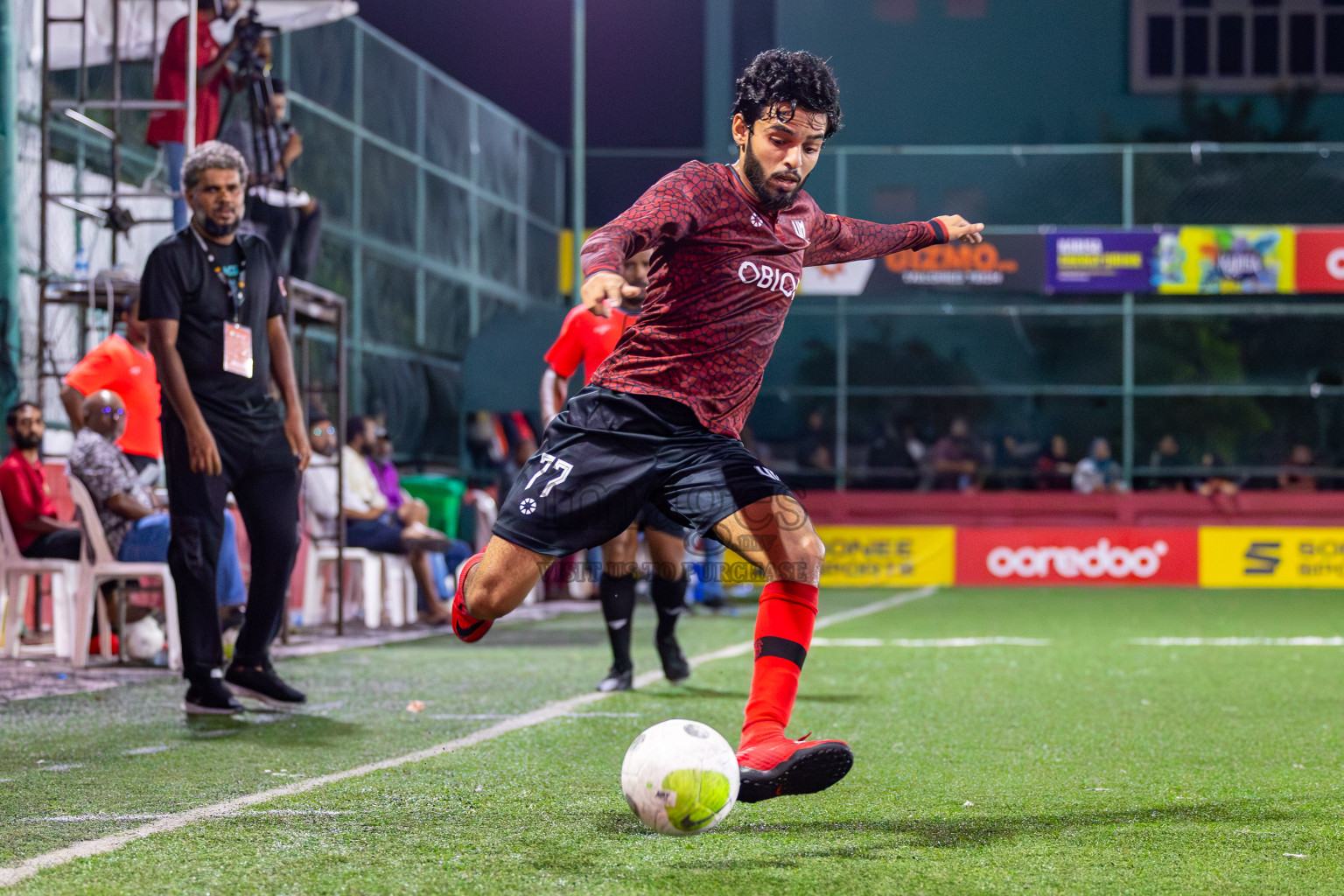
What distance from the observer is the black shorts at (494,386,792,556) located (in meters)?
3.97

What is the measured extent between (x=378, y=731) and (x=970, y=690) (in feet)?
9.54

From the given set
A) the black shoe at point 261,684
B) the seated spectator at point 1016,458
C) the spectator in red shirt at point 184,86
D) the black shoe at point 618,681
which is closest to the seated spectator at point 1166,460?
the seated spectator at point 1016,458

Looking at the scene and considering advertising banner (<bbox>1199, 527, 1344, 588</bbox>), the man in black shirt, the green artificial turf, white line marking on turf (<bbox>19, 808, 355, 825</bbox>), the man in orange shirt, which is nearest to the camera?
the green artificial turf

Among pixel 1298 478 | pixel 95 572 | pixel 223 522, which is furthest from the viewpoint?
pixel 1298 478

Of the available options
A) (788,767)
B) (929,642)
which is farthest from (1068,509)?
(788,767)

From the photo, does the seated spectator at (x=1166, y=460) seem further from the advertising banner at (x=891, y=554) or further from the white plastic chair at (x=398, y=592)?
the white plastic chair at (x=398, y=592)

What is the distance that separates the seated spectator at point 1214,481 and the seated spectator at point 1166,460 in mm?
269

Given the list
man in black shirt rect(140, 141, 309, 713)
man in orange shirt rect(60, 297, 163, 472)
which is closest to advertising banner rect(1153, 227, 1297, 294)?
man in orange shirt rect(60, 297, 163, 472)

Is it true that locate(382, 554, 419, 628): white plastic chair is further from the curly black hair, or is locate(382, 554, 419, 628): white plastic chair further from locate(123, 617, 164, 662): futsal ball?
the curly black hair

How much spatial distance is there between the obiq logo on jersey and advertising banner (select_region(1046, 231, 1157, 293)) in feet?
60.4

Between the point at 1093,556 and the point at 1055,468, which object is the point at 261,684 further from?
the point at 1055,468

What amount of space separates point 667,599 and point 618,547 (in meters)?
0.36

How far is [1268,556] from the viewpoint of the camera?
736 inches

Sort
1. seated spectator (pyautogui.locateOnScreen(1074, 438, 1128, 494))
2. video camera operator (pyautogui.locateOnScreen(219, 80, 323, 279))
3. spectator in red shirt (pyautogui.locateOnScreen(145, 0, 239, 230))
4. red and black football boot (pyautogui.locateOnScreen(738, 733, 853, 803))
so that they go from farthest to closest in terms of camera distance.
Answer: seated spectator (pyautogui.locateOnScreen(1074, 438, 1128, 494)) < video camera operator (pyautogui.locateOnScreen(219, 80, 323, 279)) < spectator in red shirt (pyautogui.locateOnScreen(145, 0, 239, 230)) < red and black football boot (pyautogui.locateOnScreen(738, 733, 853, 803))
